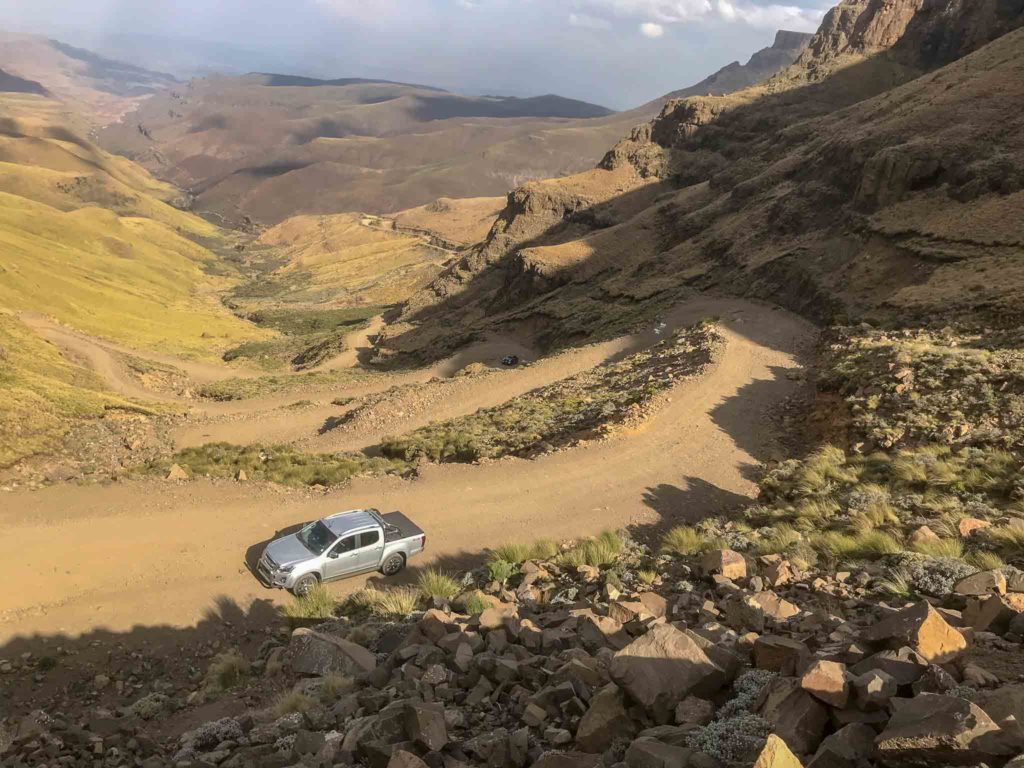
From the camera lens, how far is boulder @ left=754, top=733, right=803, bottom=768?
416 cm

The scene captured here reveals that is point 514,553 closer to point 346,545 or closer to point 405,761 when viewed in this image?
point 346,545

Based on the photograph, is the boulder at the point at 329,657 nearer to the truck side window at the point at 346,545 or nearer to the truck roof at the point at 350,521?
the truck side window at the point at 346,545

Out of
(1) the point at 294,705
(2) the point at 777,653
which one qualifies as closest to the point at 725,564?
(2) the point at 777,653

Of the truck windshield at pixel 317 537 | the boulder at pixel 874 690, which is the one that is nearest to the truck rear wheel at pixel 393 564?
the truck windshield at pixel 317 537

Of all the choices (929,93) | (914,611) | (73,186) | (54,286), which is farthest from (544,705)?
(73,186)

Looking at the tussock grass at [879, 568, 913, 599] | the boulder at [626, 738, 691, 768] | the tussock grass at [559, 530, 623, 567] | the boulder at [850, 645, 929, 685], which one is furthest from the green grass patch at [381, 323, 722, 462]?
the boulder at [626, 738, 691, 768]

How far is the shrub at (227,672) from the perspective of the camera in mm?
10547

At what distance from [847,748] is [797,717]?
528 millimetres

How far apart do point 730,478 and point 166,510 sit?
16029 mm

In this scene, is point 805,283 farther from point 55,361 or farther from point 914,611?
point 55,361

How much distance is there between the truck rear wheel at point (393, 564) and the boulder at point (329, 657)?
5.06 meters

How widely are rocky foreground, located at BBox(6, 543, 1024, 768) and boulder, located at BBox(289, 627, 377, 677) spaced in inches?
1.2

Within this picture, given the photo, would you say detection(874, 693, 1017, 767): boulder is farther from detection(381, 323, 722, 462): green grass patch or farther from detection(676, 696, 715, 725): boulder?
detection(381, 323, 722, 462): green grass patch

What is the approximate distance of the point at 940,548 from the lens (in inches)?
388
